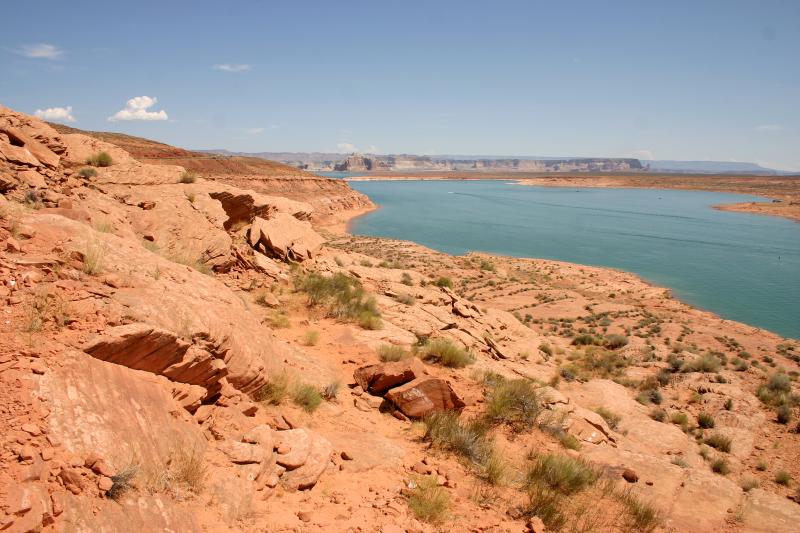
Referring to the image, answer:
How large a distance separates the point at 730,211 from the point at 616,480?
3972 inches

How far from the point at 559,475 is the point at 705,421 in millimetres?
8724

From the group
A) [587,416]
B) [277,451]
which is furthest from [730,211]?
[277,451]

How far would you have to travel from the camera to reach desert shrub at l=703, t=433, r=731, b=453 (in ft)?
36.9

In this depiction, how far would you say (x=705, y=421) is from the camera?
1257cm

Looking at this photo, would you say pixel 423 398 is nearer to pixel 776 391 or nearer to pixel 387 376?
pixel 387 376

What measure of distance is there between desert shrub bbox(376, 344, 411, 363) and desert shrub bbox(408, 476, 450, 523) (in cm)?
390

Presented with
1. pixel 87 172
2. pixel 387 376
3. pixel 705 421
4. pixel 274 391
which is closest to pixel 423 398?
pixel 387 376

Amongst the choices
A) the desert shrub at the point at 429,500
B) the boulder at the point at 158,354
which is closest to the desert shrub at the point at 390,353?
the desert shrub at the point at 429,500

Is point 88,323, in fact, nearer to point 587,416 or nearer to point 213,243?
point 213,243

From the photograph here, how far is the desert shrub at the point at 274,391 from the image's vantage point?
241 inches

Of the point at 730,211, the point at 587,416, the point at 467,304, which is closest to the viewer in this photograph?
the point at 587,416

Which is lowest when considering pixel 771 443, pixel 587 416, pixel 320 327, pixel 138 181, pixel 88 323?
pixel 771 443

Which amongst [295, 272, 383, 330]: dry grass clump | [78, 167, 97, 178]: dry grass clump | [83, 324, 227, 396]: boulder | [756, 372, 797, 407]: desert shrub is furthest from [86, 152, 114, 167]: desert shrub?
[756, 372, 797, 407]: desert shrub

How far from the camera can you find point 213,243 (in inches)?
450
